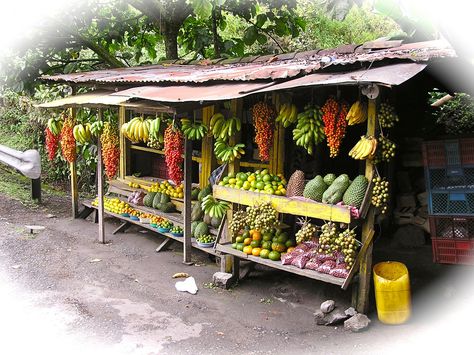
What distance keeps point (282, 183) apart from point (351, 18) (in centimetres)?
1185

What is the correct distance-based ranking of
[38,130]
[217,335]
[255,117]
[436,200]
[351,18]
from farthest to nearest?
[351,18] < [38,130] < [255,117] < [436,200] < [217,335]

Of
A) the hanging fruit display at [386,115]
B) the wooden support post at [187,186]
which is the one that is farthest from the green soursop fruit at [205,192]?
the hanging fruit display at [386,115]

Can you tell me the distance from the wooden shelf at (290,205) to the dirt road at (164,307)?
124cm

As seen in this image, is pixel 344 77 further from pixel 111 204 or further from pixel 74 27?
pixel 74 27

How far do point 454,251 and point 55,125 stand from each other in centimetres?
767

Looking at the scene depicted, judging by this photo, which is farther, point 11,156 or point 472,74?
point 11,156

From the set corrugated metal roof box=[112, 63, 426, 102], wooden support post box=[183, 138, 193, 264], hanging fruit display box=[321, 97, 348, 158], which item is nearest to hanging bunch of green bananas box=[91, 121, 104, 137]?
corrugated metal roof box=[112, 63, 426, 102]

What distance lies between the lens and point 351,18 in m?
16.4

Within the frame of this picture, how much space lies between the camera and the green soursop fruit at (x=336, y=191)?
5422 millimetres

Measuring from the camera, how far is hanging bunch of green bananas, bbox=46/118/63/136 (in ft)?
32.2

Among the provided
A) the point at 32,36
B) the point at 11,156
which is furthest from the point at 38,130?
the point at 32,36

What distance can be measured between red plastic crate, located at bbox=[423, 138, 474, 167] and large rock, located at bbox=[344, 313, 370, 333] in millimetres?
1911

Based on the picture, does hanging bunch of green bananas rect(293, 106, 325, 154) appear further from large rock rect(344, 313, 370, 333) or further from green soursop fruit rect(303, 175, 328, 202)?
large rock rect(344, 313, 370, 333)

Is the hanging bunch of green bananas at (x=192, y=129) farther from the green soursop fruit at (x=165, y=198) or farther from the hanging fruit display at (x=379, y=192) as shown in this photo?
the hanging fruit display at (x=379, y=192)
